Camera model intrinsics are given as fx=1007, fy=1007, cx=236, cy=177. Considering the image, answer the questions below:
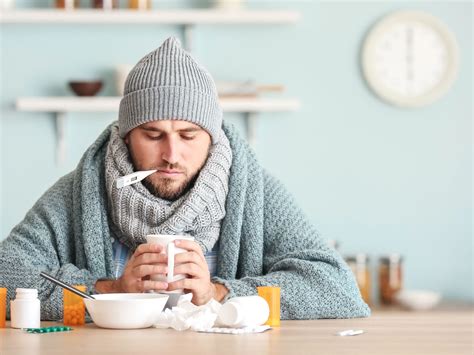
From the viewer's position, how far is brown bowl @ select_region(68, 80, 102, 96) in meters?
4.42

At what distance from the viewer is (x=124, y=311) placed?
5.94 ft

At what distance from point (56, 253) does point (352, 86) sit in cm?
246

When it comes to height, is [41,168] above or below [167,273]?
above

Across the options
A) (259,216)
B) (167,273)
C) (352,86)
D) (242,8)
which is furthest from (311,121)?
(167,273)

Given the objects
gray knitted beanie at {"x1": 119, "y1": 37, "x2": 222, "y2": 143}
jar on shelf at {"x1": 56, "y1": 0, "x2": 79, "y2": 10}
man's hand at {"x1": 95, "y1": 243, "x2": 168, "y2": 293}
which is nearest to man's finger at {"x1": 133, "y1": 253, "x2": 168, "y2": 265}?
man's hand at {"x1": 95, "y1": 243, "x2": 168, "y2": 293}

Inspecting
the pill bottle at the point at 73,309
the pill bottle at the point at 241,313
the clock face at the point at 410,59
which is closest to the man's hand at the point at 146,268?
the pill bottle at the point at 73,309

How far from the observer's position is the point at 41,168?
14.9 ft

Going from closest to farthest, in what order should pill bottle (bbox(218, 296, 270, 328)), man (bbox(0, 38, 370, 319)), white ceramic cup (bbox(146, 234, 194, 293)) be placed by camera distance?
pill bottle (bbox(218, 296, 270, 328)), white ceramic cup (bbox(146, 234, 194, 293)), man (bbox(0, 38, 370, 319))

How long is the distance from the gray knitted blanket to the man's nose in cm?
19

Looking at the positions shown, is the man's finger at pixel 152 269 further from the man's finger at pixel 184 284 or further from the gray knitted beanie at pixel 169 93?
the gray knitted beanie at pixel 169 93

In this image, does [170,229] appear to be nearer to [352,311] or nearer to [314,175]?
[352,311]

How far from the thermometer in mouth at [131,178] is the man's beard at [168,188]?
0.04 m

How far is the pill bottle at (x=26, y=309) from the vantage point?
1.87 metres

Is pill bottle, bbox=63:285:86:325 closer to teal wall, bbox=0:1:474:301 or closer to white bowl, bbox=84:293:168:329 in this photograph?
white bowl, bbox=84:293:168:329
